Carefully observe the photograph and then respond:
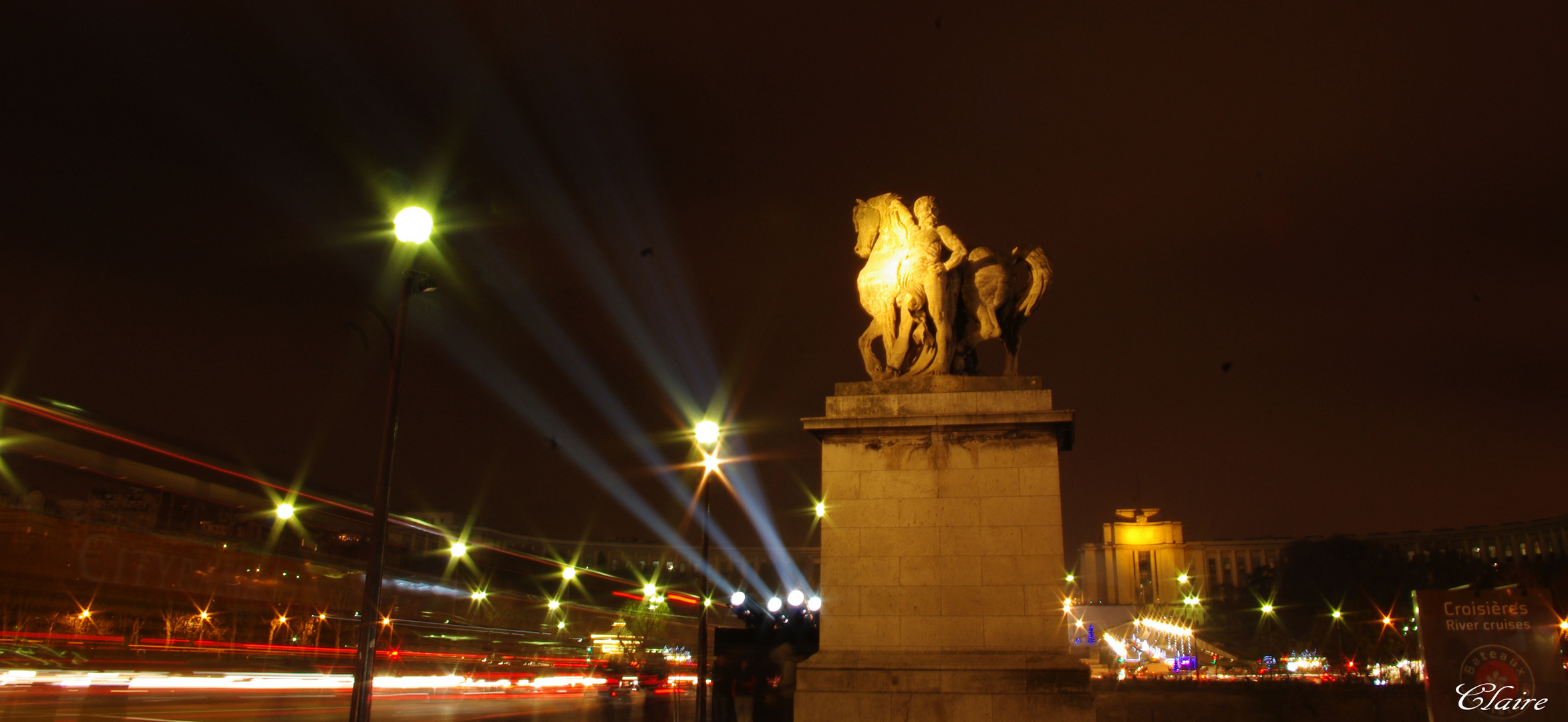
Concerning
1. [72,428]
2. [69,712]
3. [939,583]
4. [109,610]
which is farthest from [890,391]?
[109,610]

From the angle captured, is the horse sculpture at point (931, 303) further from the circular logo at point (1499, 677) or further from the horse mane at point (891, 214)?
the circular logo at point (1499, 677)

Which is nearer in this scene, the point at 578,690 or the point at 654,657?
the point at 654,657

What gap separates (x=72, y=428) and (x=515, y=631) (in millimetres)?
30984

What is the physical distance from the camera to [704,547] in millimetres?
20906

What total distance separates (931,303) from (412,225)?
738 centimetres

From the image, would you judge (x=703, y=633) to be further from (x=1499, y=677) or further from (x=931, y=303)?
(x=1499, y=677)

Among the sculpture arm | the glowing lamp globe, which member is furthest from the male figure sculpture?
the glowing lamp globe

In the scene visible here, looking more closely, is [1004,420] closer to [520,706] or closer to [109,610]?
[520,706]

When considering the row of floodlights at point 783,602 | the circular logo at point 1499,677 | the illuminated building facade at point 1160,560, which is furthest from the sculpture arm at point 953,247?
the illuminated building facade at point 1160,560

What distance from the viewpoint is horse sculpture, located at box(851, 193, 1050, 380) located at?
14.6 meters

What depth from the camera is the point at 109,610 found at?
2808 centimetres

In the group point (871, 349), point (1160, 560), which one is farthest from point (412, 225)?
point (1160, 560)

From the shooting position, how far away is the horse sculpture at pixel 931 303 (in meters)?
14.6

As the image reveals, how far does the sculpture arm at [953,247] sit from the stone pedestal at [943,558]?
1820 millimetres
